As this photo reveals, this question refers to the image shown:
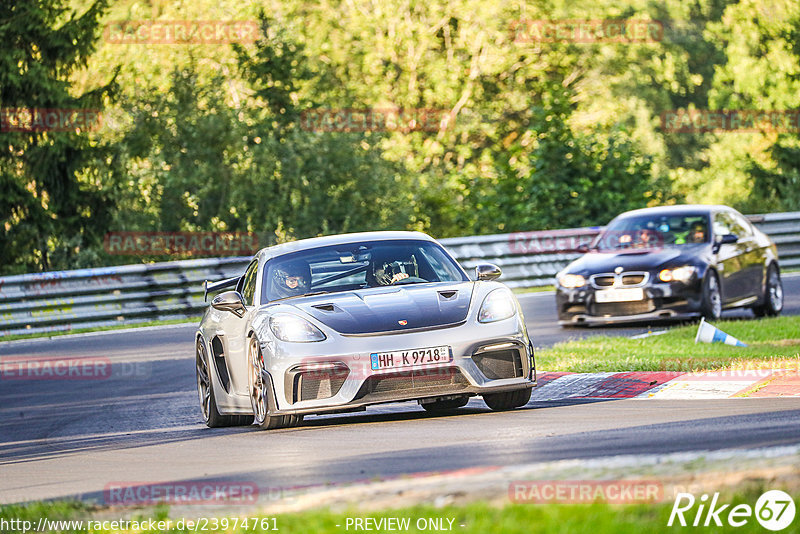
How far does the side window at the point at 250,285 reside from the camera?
1151cm

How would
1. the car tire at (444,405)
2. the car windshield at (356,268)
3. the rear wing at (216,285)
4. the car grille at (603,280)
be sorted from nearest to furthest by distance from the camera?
the car windshield at (356,268), the car tire at (444,405), the rear wing at (216,285), the car grille at (603,280)

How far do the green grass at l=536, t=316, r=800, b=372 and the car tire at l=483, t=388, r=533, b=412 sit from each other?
2208mm

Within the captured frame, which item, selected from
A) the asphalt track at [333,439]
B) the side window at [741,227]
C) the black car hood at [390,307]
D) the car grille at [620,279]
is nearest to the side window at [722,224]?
the side window at [741,227]

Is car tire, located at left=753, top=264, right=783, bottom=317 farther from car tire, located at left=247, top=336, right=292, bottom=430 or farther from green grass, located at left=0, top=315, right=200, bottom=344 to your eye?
car tire, located at left=247, top=336, right=292, bottom=430

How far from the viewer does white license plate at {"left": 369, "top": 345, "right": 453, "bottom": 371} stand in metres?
9.82

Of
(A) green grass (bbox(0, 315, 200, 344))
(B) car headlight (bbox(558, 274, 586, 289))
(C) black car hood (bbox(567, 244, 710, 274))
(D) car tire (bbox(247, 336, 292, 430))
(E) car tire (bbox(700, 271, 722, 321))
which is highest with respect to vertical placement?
(D) car tire (bbox(247, 336, 292, 430))

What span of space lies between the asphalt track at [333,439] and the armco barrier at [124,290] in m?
9.11

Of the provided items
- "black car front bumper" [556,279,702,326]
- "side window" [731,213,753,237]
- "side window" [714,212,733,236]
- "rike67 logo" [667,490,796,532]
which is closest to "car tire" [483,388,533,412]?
"rike67 logo" [667,490,796,532]

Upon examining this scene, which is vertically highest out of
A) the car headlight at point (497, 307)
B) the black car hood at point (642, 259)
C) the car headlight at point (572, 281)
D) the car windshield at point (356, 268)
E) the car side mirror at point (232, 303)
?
the car windshield at point (356, 268)

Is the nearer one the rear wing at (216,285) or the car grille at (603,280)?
the rear wing at (216,285)

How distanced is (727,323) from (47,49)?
58.4 feet

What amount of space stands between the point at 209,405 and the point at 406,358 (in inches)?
105

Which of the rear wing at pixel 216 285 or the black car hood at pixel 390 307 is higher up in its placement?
the black car hood at pixel 390 307

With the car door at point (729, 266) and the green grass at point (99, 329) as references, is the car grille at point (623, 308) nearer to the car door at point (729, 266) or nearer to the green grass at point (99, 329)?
the car door at point (729, 266)
